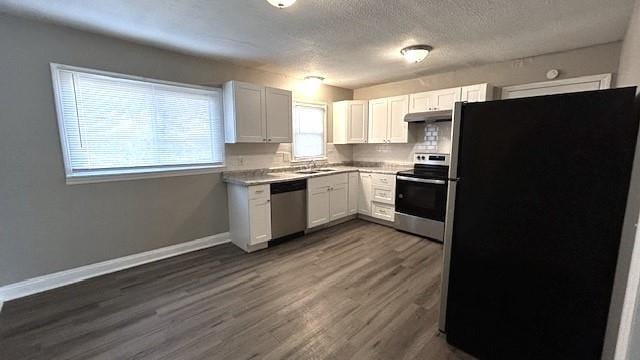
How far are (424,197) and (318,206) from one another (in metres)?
1.59

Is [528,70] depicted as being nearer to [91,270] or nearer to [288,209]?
[288,209]

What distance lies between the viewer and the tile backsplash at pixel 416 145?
4117mm

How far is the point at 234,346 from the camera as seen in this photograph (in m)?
1.79

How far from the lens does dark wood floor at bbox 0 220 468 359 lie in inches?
69.6

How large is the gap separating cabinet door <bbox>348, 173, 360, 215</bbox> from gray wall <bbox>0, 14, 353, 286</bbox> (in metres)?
2.66

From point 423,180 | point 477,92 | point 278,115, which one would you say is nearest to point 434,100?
point 477,92

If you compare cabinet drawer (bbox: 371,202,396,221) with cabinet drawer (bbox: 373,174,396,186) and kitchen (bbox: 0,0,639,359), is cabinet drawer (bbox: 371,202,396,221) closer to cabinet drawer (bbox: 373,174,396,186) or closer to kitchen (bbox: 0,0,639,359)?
kitchen (bbox: 0,0,639,359)

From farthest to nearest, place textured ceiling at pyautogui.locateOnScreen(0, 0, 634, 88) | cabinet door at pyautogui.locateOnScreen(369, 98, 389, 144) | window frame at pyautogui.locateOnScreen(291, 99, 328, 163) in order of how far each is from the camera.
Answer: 1. cabinet door at pyautogui.locateOnScreen(369, 98, 389, 144)
2. window frame at pyautogui.locateOnScreen(291, 99, 328, 163)
3. textured ceiling at pyautogui.locateOnScreen(0, 0, 634, 88)

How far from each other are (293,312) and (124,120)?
2.72 meters

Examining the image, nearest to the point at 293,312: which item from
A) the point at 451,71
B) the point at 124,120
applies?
the point at 124,120

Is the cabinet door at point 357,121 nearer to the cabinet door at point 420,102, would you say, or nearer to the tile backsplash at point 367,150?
the tile backsplash at point 367,150

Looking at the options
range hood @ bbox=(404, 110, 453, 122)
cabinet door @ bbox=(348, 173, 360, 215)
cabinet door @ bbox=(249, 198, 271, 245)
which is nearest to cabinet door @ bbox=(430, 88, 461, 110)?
range hood @ bbox=(404, 110, 453, 122)

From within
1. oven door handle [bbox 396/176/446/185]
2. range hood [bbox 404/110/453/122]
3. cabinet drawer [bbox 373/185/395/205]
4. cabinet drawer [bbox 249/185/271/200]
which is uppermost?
range hood [bbox 404/110/453/122]

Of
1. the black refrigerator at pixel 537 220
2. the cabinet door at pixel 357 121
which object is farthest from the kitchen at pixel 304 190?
the cabinet door at pixel 357 121
